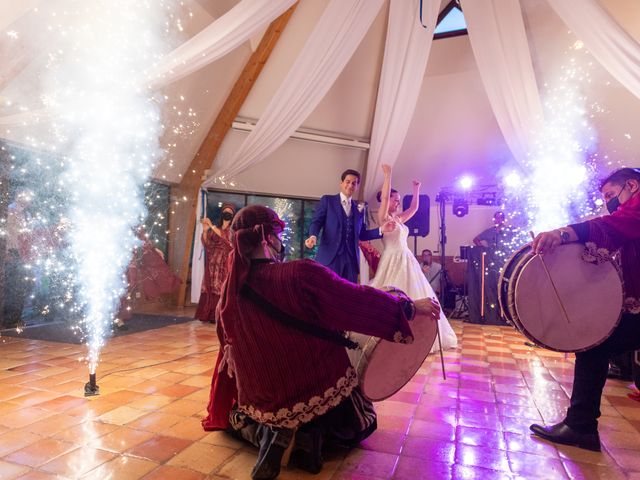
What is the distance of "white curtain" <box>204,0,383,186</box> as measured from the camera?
13.9 feet

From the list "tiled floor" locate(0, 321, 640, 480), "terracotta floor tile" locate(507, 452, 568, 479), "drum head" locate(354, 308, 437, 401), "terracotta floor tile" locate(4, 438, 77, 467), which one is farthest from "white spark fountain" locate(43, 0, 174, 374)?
"terracotta floor tile" locate(507, 452, 568, 479)

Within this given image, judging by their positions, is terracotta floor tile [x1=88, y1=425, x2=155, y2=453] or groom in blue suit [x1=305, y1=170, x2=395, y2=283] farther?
groom in blue suit [x1=305, y1=170, x2=395, y2=283]

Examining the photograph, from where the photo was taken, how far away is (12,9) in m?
2.71

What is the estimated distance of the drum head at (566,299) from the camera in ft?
6.04

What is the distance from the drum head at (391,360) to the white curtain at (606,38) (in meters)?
2.69

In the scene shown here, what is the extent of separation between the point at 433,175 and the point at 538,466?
5.90 meters

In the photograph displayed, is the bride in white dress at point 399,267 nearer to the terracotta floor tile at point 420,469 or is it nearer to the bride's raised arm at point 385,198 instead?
the bride's raised arm at point 385,198

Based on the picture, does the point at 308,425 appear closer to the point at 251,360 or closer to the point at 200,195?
the point at 251,360

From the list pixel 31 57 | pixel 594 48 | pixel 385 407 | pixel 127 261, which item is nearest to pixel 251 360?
pixel 385 407

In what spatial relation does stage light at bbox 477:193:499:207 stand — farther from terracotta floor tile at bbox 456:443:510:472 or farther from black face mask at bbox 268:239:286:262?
black face mask at bbox 268:239:286:262

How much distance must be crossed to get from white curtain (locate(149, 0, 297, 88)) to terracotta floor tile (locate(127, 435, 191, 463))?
2693mm

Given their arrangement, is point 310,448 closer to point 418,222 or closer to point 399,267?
point 399,267

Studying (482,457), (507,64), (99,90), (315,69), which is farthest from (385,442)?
(507,64)

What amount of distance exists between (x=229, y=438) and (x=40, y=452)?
80 cm
